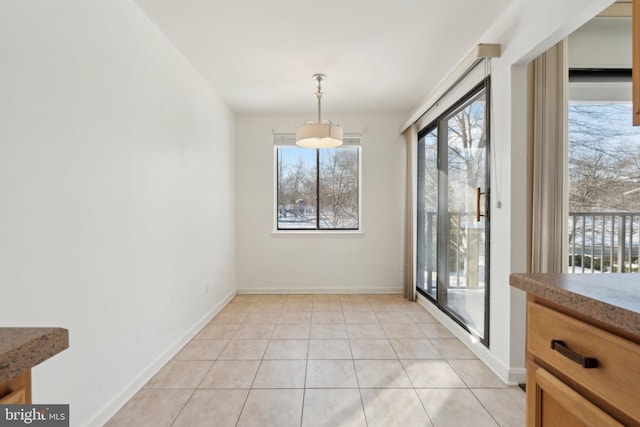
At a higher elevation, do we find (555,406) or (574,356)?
(574,356)

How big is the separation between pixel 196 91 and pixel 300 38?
1.25m

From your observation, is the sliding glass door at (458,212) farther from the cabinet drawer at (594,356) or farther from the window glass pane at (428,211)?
the cabinet drawer at (594,356)

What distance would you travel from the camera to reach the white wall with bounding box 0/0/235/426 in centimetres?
130

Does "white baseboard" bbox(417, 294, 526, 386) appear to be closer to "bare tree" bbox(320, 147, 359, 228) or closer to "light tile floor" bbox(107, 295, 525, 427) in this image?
"light tile floor" bbox(107, 295, 525, 427)

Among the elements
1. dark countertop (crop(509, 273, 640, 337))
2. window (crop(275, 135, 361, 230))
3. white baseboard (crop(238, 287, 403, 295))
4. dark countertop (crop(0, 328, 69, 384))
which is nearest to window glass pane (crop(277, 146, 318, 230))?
window (crop(275, 135, 361, 230))

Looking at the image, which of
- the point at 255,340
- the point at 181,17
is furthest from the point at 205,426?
the point at 181,17

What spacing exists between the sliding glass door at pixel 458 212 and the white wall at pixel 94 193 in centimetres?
256

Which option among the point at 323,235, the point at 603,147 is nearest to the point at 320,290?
the point at 323,235

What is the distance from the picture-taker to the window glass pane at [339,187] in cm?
464

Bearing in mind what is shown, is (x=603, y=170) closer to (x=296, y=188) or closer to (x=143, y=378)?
(x=296, y=188)

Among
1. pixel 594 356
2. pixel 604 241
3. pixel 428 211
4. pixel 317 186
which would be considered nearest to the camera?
pixel 594 356

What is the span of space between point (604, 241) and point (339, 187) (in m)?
3.01

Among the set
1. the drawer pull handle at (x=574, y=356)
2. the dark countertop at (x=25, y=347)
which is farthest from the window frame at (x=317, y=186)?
the dark countertop at (x=25, y=347)

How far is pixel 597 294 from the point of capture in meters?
0.77
